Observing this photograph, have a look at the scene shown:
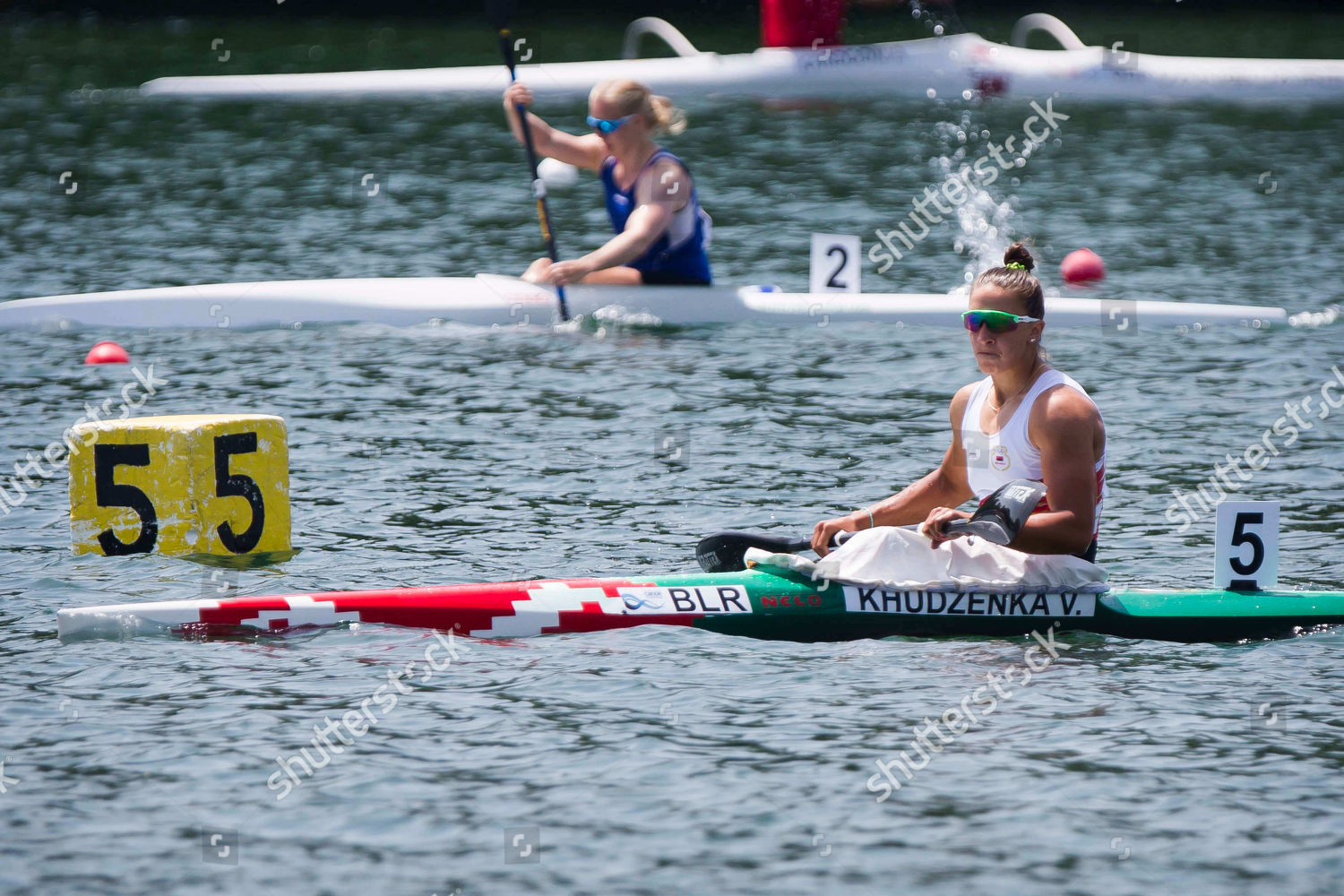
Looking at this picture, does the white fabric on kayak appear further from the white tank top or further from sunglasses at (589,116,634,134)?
sunglasses at (589,116,634,134)

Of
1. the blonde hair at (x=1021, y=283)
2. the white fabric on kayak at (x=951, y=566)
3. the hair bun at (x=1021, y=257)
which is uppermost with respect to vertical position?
the hair bun at (x=1021, y=257)

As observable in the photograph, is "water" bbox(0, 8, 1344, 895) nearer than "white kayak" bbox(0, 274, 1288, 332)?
Yes

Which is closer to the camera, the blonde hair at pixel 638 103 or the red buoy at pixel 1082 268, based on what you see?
the blonde hair at pixel 638 103

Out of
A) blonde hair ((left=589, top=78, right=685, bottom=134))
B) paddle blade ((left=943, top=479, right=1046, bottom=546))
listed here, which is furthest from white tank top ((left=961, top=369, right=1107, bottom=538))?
blonde hair ((left=589, top=78, right=685, bottom=134))

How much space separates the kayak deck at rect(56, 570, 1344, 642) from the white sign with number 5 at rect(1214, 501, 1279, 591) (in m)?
0.05

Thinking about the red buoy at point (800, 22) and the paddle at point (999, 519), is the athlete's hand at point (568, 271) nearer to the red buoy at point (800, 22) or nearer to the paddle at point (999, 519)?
the paddle at point (999, 519)

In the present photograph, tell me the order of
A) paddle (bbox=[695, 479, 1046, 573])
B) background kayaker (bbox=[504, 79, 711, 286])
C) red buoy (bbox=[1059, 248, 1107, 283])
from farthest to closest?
red buoy (bbox=[1059, 248, 1107, 283]), background kayaker (bbox=[504, 79, 711, 286]), paddle (bbox=[695, 479, 1046, 573])

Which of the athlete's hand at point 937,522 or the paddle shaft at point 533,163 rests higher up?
the paddle shaft at point 533,163

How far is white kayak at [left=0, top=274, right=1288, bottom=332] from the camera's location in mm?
11766

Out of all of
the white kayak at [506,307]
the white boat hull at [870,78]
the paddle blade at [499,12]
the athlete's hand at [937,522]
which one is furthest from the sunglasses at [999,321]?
the white boat hull at [870,78]

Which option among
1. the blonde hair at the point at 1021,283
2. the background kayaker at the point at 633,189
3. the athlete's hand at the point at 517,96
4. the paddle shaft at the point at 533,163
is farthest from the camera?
the paddle shaft at the point at 533,163

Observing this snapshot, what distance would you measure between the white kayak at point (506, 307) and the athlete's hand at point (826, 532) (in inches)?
225

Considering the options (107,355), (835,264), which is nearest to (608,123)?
(835,264)

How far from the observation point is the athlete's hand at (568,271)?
11.4 m
